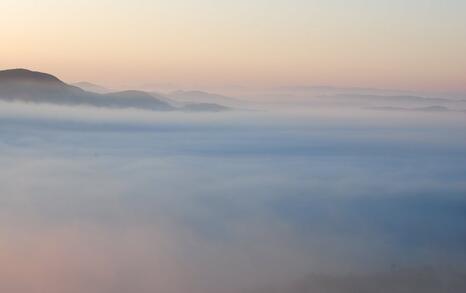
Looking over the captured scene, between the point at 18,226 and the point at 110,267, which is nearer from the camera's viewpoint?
the point at 110,267

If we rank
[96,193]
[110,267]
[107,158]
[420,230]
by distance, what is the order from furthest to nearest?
[107,158] → [96,193] → [420,230] → [110,267]

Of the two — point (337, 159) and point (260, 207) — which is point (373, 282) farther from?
point (337, 159)

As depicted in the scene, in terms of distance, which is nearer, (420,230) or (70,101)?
(420,230)

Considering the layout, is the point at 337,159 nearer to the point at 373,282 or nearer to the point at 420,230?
the point at 420,230

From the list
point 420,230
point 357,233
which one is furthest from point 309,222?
point 420,230

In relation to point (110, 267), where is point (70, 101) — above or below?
above

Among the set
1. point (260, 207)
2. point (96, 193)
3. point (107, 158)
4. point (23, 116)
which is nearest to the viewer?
point (260, 207)

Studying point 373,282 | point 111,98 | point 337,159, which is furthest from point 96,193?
point 111,98

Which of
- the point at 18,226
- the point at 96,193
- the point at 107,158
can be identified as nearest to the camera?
the point at 18,226

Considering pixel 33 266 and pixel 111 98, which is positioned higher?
pixel 111 98
